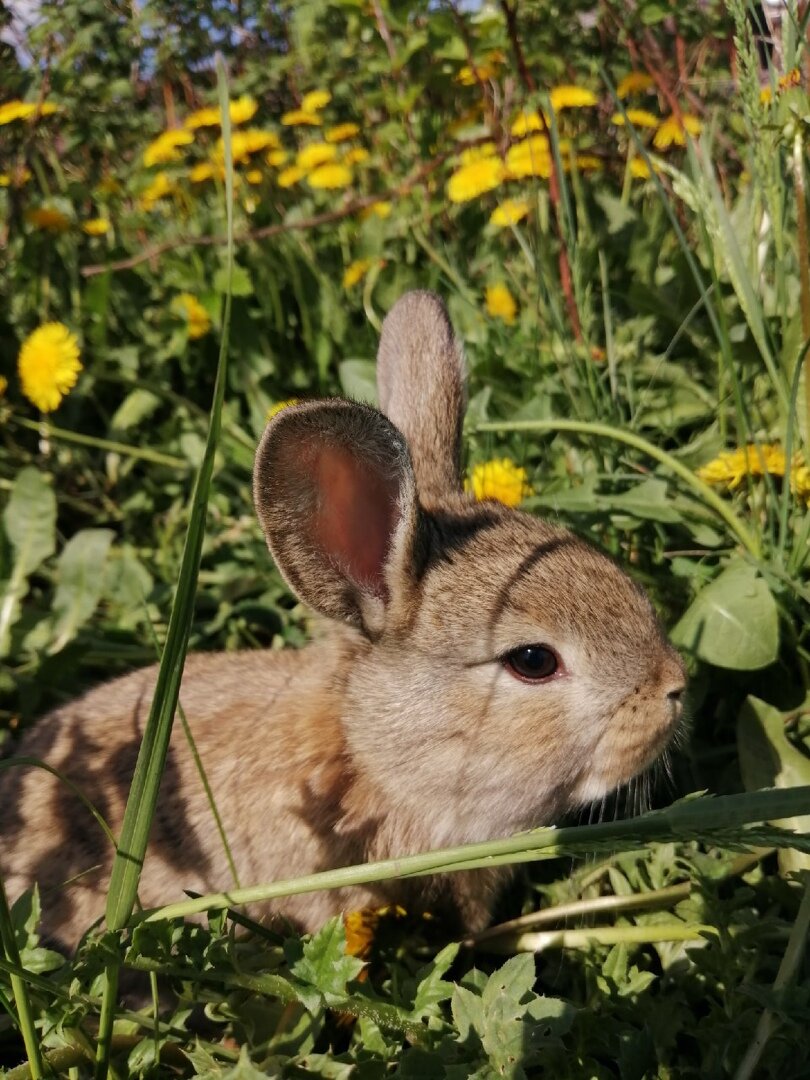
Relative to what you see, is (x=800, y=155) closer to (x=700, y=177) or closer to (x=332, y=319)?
(x=700, y=177)

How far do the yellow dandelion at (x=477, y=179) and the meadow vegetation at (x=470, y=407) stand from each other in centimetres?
2

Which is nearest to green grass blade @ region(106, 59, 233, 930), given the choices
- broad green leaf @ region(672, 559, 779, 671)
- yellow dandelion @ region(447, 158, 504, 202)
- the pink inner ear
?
the pink inner ear

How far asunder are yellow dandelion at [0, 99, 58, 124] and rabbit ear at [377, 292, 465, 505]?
2.48 meters

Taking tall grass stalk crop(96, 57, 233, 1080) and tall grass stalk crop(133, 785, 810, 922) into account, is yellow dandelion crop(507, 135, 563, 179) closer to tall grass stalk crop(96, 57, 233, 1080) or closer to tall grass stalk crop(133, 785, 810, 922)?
tall grass stalk crop(96, 57, 233, 1080)

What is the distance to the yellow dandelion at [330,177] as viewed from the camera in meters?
4.45

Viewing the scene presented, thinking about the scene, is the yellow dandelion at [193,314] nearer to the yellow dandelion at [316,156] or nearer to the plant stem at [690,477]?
the yellow dandelion at [316,156]

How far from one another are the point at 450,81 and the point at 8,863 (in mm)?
3663

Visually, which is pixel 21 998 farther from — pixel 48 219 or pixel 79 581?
pixel 48 219

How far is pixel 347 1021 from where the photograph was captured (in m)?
2.21

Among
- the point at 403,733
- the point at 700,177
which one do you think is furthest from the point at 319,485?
the point at 700,177

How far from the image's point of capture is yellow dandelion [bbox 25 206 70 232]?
439 cm

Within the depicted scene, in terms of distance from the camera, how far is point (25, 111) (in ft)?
14.2

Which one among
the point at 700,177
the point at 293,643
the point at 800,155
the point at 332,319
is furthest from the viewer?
the point at 332,319

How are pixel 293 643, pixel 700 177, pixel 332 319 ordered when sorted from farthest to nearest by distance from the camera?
pixel 332 319 < pixel 293 643 < pixel 700 177
